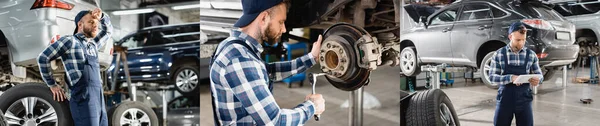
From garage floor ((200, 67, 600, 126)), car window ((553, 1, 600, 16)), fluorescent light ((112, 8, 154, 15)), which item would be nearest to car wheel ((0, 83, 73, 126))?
fluorescent light ((112, 8, 154, 15))

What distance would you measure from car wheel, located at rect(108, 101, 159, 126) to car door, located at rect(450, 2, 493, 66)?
2096mm

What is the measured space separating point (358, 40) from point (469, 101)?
0.66m

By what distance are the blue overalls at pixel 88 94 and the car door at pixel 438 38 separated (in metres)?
2.06

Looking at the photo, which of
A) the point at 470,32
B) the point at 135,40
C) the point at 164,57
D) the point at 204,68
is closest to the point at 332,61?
the point at 470,32

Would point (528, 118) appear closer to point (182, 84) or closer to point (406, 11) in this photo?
point (406, 11)

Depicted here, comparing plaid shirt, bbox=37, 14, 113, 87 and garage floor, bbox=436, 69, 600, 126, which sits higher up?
plaid shirt, bbox=37, 14, 113, 87

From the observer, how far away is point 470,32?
6.93 feet

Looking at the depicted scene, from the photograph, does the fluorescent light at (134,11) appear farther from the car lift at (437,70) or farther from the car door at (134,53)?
the car lift at (437,70)

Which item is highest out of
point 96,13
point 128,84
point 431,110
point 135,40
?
point 96,13

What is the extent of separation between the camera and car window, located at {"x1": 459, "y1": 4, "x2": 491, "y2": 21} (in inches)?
80.7

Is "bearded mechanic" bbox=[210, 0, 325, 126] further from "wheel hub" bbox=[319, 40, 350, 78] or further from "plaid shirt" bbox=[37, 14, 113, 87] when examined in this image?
"plaid shirt" bbox=[37, 14, 113, 87]

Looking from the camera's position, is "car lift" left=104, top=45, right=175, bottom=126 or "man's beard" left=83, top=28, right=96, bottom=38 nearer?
"man's beard" left=83, top=28, right=96, bottom=38

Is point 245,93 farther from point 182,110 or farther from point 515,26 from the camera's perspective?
point 182,110

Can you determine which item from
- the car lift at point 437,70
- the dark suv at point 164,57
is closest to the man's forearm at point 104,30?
the dark suv at point 164,57
